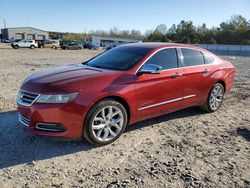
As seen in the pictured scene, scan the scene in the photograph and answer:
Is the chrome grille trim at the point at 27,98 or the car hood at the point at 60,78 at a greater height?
the car hood at the point at 60,78

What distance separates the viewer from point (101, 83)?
4207 millimetres

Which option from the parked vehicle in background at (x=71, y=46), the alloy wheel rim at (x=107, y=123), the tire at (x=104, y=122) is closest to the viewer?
the tire at (x=104, y=122)

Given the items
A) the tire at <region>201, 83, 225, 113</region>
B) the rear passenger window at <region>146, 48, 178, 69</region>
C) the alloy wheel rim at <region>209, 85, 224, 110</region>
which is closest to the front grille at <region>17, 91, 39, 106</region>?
the rear passenger window at <region>146, 48, 178, 69</region>

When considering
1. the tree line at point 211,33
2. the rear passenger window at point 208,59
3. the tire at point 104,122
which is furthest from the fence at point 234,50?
the tire at point 104,122

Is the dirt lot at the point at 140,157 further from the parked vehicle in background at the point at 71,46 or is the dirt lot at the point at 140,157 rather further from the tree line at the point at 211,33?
the tree line at the point at 211,33

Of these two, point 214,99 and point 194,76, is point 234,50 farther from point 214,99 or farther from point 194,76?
point 194,76

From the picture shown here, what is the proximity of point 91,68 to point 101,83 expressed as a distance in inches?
32.8

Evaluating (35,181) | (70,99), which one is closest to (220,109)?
(70,99)

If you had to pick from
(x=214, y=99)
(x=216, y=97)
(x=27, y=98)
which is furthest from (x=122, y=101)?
(x=216, y=97)

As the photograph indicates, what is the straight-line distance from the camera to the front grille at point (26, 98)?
4.04m

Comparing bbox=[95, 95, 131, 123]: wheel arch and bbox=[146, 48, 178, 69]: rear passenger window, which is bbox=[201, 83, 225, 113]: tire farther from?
bbox=[95, 95, 131, 123]: wheel arch

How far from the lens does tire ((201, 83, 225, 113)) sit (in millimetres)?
6273

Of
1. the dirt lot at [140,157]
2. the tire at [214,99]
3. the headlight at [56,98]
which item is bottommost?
the dirt lot at [140,157]

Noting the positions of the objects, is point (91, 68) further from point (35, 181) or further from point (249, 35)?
point (249, 35)
